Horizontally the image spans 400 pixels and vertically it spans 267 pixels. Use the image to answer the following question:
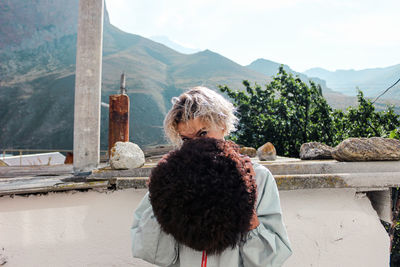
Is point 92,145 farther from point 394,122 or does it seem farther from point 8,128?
point 8,128

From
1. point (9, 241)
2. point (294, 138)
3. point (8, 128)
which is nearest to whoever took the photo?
point (9, 241)

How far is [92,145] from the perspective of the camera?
3148 millimetres

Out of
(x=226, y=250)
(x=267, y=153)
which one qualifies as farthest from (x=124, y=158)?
(x=267, y=153)

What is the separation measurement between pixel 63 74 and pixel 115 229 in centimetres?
6283

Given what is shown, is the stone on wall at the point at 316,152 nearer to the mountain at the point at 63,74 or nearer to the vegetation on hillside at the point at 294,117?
the vegetation on hillside at the point at 294,117

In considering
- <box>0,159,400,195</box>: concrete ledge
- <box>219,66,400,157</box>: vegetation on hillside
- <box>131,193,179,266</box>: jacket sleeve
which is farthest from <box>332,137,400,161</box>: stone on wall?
<box>219,66,400,157</box>: vegetation on hillside

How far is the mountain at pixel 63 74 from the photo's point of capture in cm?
4450

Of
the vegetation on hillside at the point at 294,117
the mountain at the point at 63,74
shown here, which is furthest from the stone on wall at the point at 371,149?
the mountain at the point at 63,74

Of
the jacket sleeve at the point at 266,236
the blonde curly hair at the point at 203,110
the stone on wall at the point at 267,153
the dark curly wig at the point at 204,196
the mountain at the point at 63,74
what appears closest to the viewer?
the dark curly wig at the point at 204,196

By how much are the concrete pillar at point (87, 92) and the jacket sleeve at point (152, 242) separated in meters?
2.15

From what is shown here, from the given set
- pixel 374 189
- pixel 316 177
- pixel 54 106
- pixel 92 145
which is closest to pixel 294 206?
pixel 316 177

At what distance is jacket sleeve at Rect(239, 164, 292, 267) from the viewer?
3.69 ft

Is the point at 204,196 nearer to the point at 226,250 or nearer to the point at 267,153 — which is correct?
the point at 226,250

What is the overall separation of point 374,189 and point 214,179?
2.11m
